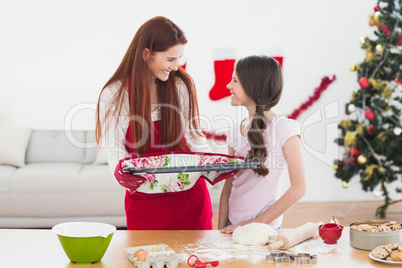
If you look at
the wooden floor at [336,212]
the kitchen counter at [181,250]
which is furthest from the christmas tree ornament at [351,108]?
the kitchen counter at [181,250]

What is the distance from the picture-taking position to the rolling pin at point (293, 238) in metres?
1.52

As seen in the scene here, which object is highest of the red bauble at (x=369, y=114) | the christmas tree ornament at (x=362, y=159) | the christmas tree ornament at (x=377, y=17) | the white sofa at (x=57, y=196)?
the christmas tree ornament at (x=377, y=17)

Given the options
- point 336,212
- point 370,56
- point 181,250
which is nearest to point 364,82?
point 370,56

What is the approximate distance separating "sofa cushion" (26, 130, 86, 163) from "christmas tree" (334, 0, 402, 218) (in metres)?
2.23

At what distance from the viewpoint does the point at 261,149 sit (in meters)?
1.91

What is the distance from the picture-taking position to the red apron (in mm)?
2016

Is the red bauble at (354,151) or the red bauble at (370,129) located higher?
the red bauble at (370,129)

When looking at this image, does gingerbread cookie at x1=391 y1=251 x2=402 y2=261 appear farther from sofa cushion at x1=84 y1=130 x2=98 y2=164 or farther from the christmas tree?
sofa cushion at x1=84 y1=130 x2=98 y2=164

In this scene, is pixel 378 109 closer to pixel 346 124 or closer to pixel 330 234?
pixel 346 124

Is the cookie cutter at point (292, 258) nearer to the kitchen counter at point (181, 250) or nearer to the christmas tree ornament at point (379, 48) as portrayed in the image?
the kitchen counter at point (181, 250)

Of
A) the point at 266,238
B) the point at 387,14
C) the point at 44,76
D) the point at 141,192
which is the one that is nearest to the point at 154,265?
the point at 266,238

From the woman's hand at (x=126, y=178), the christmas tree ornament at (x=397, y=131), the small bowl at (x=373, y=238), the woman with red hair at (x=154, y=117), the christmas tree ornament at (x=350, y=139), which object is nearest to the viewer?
the small bowl at (x=373, y=238)

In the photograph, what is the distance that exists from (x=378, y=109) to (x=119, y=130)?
→ 279cm

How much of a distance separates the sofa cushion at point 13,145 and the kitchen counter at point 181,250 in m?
2.44
